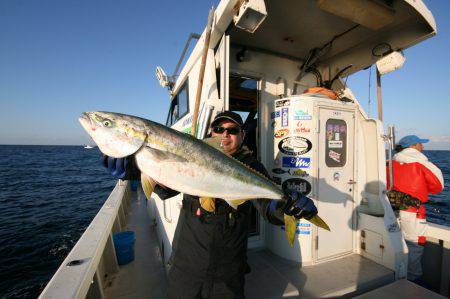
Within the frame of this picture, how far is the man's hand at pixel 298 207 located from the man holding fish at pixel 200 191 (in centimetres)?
1

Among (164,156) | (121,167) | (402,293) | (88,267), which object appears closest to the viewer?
(164,156)

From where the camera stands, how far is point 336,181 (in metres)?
4.34

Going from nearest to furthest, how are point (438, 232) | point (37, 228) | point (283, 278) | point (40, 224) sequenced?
point (283, 278) → point (438, 232) → point (37, 228) → point (40, 224)

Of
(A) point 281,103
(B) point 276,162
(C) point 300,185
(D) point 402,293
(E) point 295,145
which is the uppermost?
(A) point 281,103

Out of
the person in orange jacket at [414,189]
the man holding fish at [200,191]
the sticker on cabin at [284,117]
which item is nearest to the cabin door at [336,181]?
the sticker on cabin at [284,117]

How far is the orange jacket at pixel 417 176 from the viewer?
4.58 meters

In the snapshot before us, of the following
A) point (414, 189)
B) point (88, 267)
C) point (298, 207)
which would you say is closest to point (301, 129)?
point (298, 207)

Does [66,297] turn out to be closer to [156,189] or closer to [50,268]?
[156,189]

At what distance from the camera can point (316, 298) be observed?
319 cm

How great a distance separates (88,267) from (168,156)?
76.7 inches

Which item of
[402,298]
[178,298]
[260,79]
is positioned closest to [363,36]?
[260,79]

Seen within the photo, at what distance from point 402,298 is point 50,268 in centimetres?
1009

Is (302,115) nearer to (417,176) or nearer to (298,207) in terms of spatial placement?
(298,207)

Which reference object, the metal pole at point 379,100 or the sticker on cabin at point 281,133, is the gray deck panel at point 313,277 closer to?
the sticker on cabin at point 281,133
